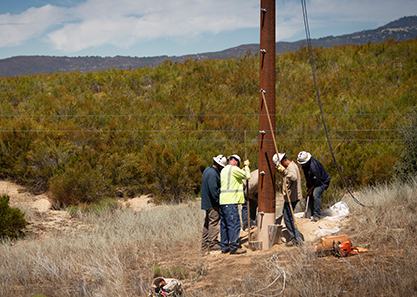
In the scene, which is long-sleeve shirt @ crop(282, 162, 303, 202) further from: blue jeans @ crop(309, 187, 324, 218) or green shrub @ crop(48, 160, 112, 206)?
green shrub @ crop(48, 160, 112, 206)

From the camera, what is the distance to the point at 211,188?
742 centimetres

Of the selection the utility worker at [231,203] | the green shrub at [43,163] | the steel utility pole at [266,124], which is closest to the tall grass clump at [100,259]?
the utility worker at [231,203]

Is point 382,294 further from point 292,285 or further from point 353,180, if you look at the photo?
point 353,180

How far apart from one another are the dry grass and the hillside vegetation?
125 inches

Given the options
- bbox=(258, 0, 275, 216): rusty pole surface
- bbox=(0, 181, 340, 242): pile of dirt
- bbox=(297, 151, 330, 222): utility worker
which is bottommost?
bbox=(0, 181, 340, 242): pile of dirt

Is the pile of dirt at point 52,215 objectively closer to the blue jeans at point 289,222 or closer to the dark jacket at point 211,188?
the blue jeans at point 289,222

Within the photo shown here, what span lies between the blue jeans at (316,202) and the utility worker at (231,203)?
1.98 m

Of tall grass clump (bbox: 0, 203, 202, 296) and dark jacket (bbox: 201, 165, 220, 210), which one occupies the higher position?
dark jacket (bbox: 201, 165, 220, 210)

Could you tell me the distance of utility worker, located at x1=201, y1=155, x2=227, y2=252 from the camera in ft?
24.4

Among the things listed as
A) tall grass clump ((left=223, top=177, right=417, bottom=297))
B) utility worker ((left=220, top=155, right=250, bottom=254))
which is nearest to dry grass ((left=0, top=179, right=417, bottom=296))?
tall grass clump ((left=223, top=177, right=417, bottom=297))

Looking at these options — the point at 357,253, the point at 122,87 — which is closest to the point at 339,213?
the point at 357,253

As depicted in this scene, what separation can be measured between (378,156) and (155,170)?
8.86m

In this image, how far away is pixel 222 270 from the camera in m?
6.35

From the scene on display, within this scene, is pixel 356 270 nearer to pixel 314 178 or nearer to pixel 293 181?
pixel 293 181
